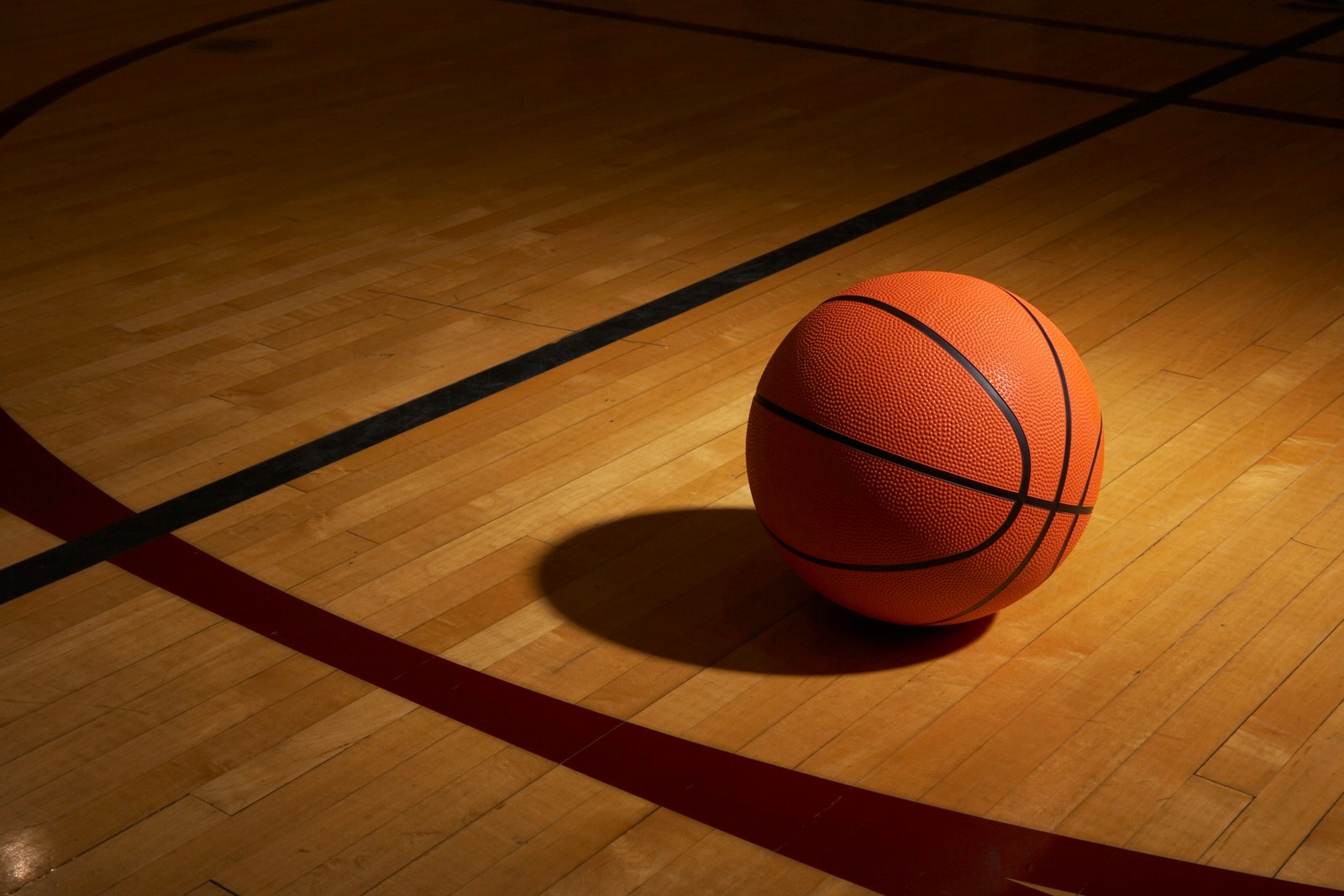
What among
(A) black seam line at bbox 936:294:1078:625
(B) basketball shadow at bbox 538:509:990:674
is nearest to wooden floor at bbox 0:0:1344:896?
(B) basketball shadow at bbox 538:509:990:674

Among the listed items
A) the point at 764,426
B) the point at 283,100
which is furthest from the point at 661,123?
the point at 764,426

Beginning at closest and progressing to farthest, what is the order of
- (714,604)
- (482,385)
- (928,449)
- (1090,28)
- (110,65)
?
1. (928,449)
2. (714,604)
3. (482,385)
4. (110,65)
5. (1090,28)

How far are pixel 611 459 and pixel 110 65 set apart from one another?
17.9ft

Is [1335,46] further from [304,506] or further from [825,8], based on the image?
[304,506]

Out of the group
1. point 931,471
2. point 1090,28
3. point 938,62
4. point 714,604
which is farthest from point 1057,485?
point 1090,28

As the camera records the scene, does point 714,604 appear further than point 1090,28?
No

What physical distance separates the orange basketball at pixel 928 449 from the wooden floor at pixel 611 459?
22cm

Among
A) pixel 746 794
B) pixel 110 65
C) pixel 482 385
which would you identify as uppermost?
pixel 110 65

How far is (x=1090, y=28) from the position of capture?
8.06 m

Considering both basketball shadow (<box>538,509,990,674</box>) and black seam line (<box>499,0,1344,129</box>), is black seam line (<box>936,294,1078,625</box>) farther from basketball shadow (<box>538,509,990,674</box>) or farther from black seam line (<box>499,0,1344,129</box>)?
black seam line (<box>499,0,1344,129</box>)

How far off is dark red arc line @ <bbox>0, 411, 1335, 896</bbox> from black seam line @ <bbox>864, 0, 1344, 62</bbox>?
21.0 ft

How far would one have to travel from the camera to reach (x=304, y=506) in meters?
3.26

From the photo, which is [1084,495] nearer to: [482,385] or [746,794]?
[746,794]

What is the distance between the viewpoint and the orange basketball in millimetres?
2463
